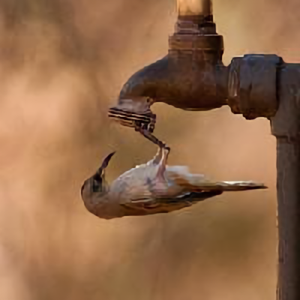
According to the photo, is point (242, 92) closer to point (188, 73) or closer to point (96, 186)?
point (188, 73)

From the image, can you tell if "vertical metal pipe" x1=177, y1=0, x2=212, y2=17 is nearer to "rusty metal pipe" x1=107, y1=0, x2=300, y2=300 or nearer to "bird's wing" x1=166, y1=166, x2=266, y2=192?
"rusty metal pipe" x1=107, y1=0, x2=300, y2=300

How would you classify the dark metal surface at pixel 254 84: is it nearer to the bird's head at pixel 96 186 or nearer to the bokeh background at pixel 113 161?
the bird's head at pixel 96 186

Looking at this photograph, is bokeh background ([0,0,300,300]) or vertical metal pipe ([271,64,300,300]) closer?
vertical metal pipe ([271,64,300,300])

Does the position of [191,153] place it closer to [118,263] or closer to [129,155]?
[129,155]

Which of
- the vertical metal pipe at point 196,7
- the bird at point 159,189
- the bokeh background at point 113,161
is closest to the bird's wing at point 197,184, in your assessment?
the bird at point 159,189

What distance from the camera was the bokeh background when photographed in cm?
142

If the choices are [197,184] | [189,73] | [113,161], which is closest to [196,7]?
[189,73]

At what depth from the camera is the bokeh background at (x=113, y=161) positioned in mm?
1421

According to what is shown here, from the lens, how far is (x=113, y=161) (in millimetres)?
1479

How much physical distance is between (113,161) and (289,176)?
2.29 ft

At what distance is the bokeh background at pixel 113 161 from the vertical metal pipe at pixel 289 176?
579 mm

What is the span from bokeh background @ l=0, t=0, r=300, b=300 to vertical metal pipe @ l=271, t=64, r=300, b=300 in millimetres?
579

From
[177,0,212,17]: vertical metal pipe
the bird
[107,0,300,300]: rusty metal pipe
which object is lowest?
the bird

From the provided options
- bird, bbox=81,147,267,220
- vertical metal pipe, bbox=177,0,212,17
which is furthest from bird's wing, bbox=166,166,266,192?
vertical metal pipe, bbox=177,0,212,17
